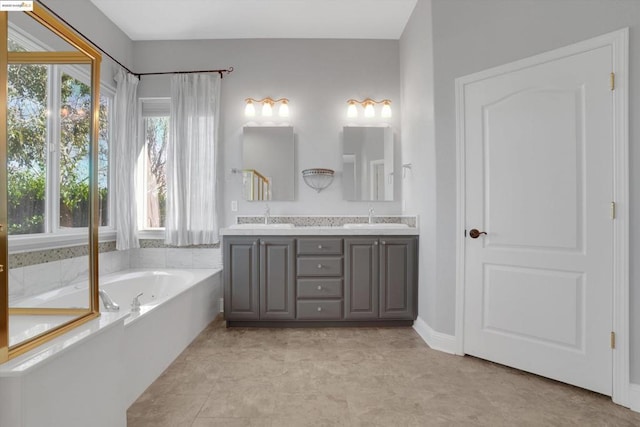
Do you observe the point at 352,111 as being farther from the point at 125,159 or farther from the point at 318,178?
the point at 125,159

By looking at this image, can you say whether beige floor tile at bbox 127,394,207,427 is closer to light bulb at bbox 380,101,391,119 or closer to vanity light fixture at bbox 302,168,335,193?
vanity light fixture at bbox 302,168,335,193

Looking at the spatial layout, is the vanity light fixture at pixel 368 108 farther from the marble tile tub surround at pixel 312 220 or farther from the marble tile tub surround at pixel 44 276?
the marble tile tub surround at pixel 44 276

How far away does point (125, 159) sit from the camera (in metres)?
3.14

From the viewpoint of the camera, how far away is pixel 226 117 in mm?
3434

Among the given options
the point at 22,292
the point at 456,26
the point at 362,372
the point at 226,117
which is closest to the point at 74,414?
the point at 22,292

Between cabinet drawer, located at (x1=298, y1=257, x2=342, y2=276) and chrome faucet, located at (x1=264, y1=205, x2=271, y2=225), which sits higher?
chrome faucet, located at (x1=264, y1=205, x2=271, y2=225)

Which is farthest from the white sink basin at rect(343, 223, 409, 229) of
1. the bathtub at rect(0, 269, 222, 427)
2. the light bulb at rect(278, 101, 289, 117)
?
the bathtub at rect(0, 269, 222, 427)

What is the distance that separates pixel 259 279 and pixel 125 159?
5.72ft

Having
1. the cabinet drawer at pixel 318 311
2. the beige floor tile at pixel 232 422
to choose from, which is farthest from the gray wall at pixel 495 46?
the beige floor tile at pixel 232 422

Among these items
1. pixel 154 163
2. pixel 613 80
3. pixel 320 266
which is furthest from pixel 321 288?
pixel 613 80

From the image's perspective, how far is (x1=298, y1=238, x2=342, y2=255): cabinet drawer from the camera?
2.90m

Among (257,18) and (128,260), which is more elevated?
(257,18)

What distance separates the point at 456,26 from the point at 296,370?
270 cm

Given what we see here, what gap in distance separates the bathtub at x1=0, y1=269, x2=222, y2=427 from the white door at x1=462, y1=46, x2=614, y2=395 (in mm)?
2112
